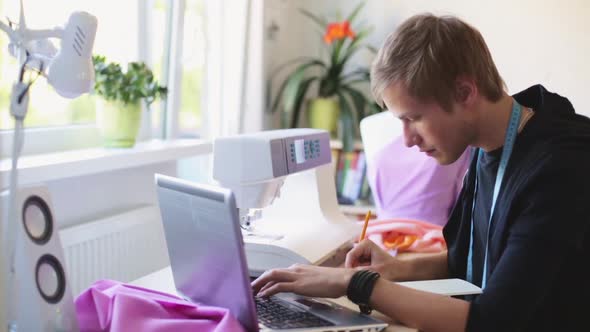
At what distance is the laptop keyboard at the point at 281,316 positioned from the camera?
1.26 m

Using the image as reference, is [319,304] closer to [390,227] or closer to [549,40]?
[390,227]

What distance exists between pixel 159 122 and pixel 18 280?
6.11 feet

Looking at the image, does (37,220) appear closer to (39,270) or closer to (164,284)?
(39,270)

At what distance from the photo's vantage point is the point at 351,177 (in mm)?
3564

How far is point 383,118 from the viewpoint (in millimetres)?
2654

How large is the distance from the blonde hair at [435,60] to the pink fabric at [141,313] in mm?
564

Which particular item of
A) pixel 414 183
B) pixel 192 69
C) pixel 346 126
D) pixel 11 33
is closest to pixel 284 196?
pixel 414 183

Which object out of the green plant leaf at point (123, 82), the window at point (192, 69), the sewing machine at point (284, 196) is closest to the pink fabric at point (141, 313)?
the sewing machine at point (284, 196)

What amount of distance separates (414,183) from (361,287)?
126cm

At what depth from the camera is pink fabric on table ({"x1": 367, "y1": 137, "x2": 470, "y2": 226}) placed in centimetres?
245

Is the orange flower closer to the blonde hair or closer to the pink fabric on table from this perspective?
the pink fabric on table

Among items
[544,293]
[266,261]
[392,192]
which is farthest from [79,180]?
[544,293]

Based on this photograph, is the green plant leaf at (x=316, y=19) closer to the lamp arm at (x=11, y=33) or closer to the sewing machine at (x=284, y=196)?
the sewing machine at (x=284, y=196)

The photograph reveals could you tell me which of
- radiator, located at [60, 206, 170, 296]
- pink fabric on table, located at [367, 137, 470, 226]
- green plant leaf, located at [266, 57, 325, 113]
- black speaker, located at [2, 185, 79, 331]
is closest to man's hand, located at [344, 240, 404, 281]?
black speaker, located at [2, 185, 79, 331]
